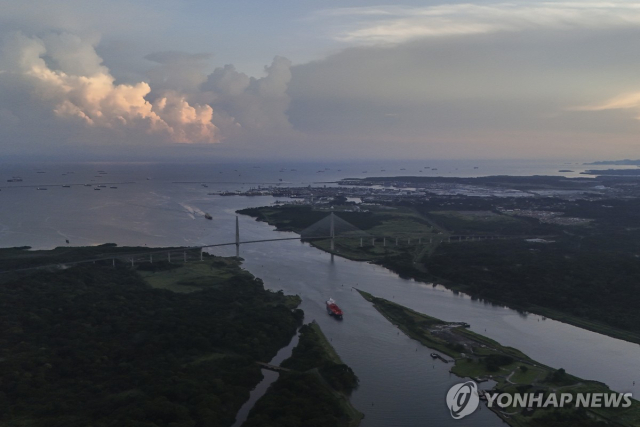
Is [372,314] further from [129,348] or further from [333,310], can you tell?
[129,348]

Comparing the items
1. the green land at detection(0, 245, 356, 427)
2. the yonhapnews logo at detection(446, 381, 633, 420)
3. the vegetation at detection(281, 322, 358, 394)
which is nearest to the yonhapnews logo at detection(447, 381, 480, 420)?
the yonhapnews logo at detection(446, 381, 633, 420)

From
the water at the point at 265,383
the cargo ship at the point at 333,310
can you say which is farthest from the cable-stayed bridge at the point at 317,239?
the water at the point at 265,383

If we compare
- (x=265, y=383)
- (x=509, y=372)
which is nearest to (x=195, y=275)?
(x=265, y=383)

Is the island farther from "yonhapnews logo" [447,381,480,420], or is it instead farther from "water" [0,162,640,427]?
"yonhapnews logo" [447,381,480,420]

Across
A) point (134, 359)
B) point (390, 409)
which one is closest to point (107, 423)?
point (134, 359)

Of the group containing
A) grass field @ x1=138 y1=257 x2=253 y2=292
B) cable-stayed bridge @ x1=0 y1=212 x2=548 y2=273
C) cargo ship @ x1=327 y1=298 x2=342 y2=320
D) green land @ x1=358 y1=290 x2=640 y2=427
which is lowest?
green land @ x1=358 y1=290 x2=640 y2=427

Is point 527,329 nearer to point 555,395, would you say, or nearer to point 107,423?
point 555,395
